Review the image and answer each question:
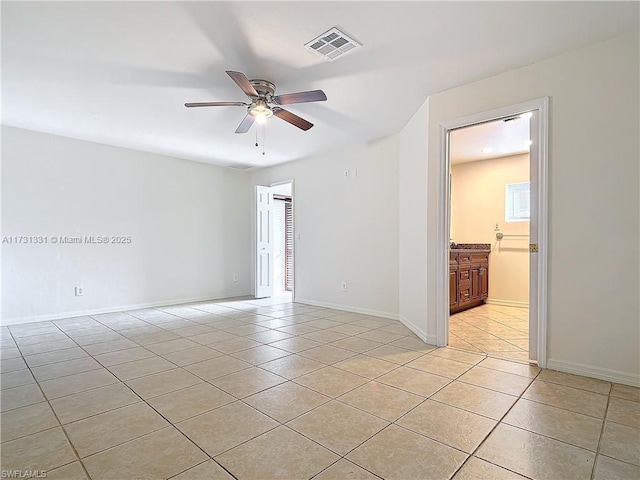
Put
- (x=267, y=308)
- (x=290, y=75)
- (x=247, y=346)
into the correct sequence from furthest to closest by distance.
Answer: (x=267, y=308)
(x=247, y=346)
(x=290, y=75)

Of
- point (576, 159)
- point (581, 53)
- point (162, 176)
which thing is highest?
point (581, 53)

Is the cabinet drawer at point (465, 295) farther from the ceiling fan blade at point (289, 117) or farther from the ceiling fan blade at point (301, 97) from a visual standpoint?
the ceiling fan blade at point (301, 97)

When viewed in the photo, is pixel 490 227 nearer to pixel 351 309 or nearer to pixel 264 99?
pixel 351 309

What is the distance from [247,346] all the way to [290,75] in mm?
2517

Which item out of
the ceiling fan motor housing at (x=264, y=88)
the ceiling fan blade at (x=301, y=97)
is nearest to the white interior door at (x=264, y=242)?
the ceiling fan motor housing at (x=264, y=88)

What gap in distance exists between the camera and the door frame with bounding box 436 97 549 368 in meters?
2.64

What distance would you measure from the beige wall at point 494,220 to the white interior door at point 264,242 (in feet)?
11.6

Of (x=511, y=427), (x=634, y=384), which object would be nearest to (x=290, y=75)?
(x=511, y=427)

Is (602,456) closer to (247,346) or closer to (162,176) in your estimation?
(247,346)

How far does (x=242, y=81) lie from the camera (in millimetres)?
2514

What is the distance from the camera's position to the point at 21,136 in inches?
169

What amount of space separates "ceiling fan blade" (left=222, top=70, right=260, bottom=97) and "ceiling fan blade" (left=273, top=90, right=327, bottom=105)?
222 mm

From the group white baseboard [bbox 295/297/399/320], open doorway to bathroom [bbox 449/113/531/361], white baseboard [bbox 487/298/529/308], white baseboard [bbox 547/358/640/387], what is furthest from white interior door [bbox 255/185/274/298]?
white baseboard [bbox 547/358/640/387]

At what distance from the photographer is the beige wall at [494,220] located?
5.38 metres
